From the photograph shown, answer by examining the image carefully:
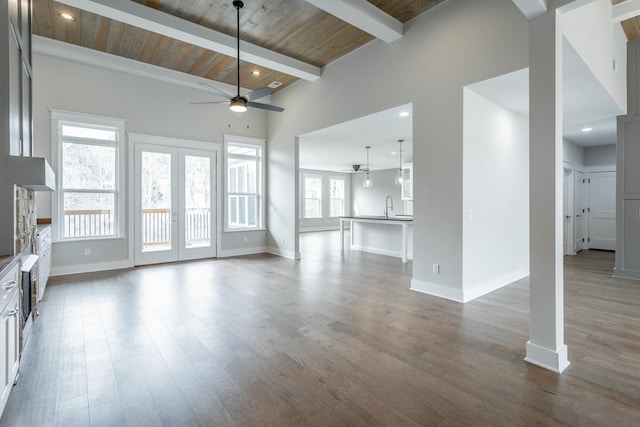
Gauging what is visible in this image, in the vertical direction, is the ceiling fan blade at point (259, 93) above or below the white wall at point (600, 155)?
above

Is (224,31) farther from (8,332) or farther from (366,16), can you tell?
(8,332)

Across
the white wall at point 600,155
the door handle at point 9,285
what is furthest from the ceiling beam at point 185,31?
the white wall at point 600,155

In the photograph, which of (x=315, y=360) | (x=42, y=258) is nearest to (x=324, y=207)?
(x=42, y=258)

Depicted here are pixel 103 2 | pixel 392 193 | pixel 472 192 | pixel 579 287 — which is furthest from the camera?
pixel 392 193

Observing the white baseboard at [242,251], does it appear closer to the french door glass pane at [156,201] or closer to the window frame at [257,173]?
the window frame at [257,173]

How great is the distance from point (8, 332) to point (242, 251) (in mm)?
5572

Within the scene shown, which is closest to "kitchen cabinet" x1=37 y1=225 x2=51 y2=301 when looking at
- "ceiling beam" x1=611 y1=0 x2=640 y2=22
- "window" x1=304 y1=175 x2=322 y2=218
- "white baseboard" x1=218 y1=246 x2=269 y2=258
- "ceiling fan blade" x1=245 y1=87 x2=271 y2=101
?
"ceiling fan blade" x1=245 y1=87 x2=271 y2=101

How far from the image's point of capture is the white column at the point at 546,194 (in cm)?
238

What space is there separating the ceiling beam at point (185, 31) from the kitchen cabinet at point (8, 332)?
3318mm

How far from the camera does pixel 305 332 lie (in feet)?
10.1

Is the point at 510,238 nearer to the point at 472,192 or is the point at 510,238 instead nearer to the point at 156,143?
the point at 472,192

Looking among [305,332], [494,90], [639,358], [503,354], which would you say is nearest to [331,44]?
[494,90]

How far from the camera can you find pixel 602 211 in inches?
317

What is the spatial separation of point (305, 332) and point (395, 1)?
3991mm
